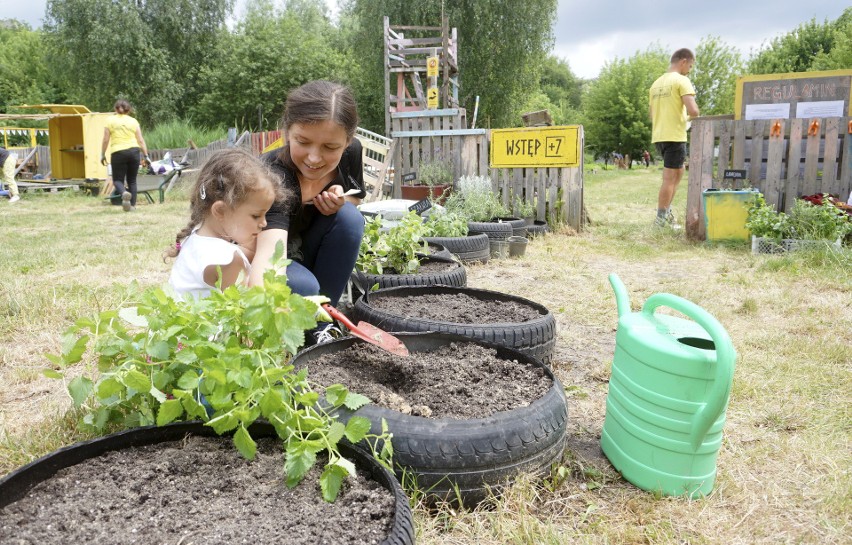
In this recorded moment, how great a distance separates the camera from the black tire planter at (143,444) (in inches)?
42.8

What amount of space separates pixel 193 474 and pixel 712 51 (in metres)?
38.9

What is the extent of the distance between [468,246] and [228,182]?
110 inches

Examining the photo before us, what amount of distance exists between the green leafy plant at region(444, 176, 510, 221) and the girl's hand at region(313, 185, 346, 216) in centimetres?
308

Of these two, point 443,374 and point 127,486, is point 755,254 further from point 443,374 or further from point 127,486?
point 127,486

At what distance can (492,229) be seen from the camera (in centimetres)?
510

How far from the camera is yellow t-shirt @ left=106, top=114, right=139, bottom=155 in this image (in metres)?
8.71

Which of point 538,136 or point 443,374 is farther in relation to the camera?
point 538,136

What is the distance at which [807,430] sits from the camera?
1.84 m

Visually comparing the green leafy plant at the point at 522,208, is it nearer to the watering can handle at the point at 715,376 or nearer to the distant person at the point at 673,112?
the distant person at the point at 673,112

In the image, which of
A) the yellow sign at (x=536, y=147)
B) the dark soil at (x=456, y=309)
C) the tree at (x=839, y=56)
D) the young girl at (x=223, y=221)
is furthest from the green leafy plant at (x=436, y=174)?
the tree at (x=839, y=56)

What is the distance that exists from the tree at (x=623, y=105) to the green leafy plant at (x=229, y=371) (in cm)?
3869

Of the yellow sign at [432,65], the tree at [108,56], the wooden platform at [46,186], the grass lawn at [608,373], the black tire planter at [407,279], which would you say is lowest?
the grass lawn at [608,373]

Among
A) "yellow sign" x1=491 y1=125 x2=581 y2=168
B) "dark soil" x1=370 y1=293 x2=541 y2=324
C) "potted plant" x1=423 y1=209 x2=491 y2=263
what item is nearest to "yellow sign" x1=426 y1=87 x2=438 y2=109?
"yellow sign" x1=491 y1=125 x2=581 y2=168

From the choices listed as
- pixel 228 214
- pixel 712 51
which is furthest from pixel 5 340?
pixel 712 51
